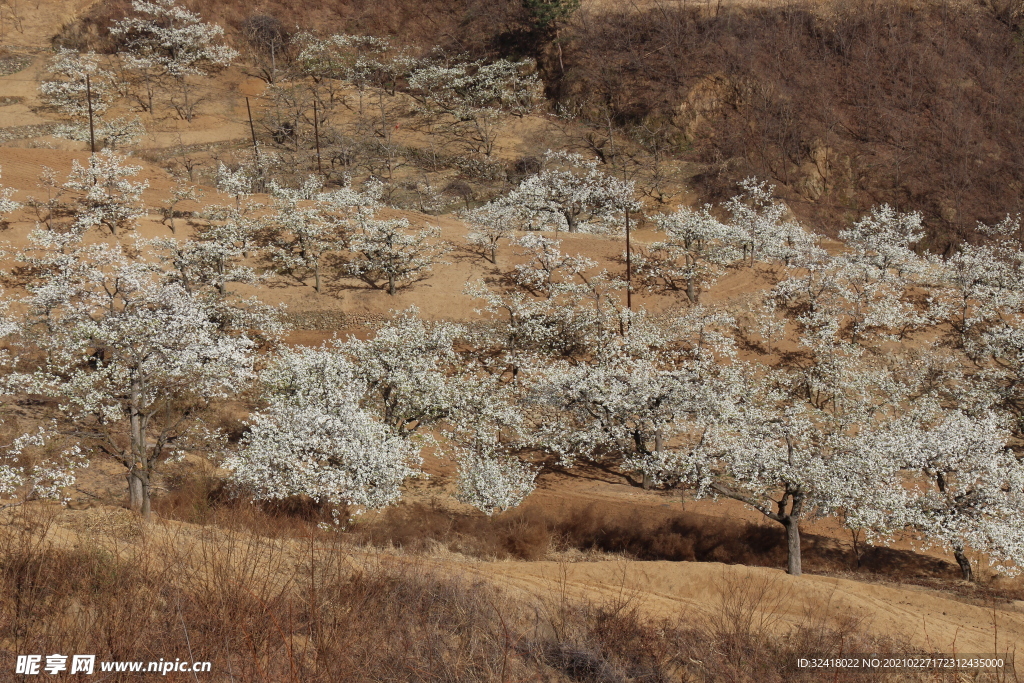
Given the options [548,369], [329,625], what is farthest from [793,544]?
[329,625]

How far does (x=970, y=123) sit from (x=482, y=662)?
7901 centimetres

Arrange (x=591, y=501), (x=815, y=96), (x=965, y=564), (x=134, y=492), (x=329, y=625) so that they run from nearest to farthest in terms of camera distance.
Answer: (x=329, y=625)
(x=134, y=492)
(x=965, y=564)
(x=591, y=501)
(x=815, y=96)

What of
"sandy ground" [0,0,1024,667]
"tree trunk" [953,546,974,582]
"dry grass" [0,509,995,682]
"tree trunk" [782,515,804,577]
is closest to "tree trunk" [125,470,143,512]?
"sandy ground" [0,0,1024,667]

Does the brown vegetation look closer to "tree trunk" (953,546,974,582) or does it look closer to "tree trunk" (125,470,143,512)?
"tree trunk" (953,546,974,582)

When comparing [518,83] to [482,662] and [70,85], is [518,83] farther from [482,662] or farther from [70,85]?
[482,662]

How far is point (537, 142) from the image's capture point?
239 ft

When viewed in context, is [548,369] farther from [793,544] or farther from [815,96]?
[815,96]

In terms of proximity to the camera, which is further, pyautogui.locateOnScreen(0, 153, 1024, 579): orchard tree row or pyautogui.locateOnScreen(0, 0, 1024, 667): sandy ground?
pyautogui.locateOnScreen(0, 153, 1024, 579): orchard tree row

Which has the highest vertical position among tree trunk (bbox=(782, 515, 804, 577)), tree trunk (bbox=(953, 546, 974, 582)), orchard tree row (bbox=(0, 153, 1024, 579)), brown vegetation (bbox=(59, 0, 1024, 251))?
brown vegetation (bbox=(59, 0, 1024, 251))

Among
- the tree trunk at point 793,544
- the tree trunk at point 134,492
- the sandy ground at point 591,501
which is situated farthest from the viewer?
the tree trunk at point 793,544

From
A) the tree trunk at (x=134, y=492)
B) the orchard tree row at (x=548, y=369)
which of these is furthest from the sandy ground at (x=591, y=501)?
the tree trunk at (x=134, y=492)

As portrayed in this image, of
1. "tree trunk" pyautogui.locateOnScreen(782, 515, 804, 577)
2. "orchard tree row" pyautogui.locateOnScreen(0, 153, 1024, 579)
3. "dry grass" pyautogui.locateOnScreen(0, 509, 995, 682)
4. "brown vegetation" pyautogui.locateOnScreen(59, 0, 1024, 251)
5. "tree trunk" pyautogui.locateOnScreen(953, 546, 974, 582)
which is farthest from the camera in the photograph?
"brown vegetation" pyautogui.locateOnScreen(59, 0, 1024, 251)

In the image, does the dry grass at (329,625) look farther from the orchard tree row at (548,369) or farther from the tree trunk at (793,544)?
the tree trunk at (793,544)

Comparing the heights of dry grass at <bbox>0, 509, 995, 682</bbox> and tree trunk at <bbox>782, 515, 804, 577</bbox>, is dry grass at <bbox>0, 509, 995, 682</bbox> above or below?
above
